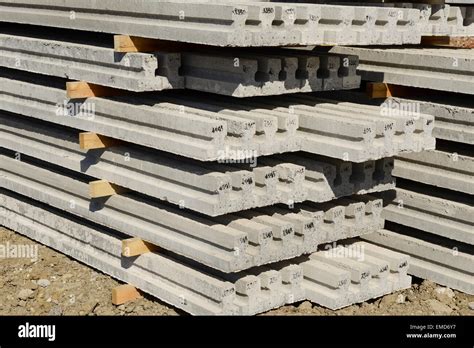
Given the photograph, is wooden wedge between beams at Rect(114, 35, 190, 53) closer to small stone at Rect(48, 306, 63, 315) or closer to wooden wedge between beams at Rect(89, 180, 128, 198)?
wooden wedge between beams at Rect(89, 180, 128, 198)

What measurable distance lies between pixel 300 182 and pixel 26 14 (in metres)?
3.23

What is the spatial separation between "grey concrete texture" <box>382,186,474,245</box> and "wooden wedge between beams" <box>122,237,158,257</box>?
2296 mm

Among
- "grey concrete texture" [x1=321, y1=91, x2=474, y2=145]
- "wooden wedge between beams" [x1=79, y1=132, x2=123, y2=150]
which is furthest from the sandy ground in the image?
"grey concrete texture" [x1=321, y1=91, x2=474, y2=145]

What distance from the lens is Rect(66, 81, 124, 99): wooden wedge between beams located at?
6391 mm

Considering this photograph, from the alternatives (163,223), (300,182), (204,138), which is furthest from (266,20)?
(163,223)

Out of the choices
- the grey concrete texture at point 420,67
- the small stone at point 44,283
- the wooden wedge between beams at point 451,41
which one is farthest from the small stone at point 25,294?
the wooden wedge between beams at point 451,41

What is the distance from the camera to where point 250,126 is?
5.48 meters

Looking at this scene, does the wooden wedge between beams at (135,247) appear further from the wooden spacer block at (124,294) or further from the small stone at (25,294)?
the small stone at (25,294)

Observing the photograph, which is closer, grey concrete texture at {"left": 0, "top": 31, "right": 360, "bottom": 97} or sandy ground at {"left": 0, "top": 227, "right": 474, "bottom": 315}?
grey concrete texture at {"left": 0, "top": 31, "right": 360, "bottom": 97}

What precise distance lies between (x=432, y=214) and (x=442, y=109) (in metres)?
0.98

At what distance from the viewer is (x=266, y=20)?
203 inches

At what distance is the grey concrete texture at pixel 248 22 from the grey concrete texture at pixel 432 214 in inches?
61.8

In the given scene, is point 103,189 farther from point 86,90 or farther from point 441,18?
point 441,18

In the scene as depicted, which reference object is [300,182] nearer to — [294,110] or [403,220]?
[294,110]
